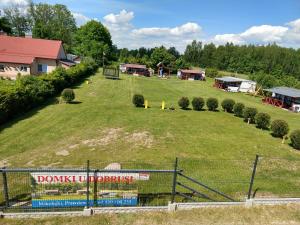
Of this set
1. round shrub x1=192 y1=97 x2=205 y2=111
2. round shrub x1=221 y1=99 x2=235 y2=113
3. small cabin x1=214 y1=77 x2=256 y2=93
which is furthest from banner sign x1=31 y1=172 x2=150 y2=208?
small cabin x1=214 y1=77 x2=256 y2=93

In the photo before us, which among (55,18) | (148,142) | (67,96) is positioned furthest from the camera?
(55,18)

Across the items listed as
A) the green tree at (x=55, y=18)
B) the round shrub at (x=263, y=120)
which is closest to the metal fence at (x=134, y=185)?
the round shrub at (x=263, y=120)

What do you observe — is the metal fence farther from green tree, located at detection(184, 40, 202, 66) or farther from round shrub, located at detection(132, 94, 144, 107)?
green tree, located at detection(184, 40, 202, 66)

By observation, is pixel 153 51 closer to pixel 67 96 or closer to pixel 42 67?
pixel 42 67

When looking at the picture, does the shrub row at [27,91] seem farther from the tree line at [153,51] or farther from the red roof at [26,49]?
the tree line at [153,51]

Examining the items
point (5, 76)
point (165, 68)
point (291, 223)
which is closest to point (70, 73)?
point (5, 76)

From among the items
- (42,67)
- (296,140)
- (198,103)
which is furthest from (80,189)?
(42,67)
